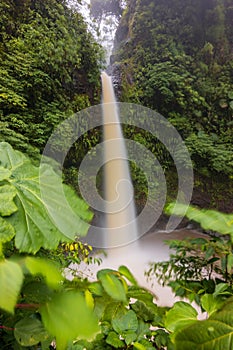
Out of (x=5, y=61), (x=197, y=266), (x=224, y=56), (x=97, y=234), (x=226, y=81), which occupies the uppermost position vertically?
(x=224, y=56)

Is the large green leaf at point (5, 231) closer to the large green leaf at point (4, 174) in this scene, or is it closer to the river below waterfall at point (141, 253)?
the large green leaf at point (4, 174)

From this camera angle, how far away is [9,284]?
0.14 metres

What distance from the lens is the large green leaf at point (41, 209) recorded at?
234 mm

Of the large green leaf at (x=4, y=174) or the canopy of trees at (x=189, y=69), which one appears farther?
the canopy of trees at (x=189, y=69)

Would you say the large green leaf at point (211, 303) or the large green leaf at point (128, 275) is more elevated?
the large green leaf at point (128, 275)

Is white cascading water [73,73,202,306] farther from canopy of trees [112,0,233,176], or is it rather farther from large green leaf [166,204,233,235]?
large green leaf [166,204,233,235]

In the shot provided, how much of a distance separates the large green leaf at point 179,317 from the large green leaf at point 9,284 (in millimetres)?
208

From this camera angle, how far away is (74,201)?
0.94ft

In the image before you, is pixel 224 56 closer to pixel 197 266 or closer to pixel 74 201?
pixel 197 266

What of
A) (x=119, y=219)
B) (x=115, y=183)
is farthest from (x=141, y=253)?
(x=115, y=183)

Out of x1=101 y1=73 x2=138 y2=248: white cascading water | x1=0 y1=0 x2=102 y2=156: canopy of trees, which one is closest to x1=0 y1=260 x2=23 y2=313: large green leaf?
x1=0 y1=0 x2=102 y2=156: canopy of trees

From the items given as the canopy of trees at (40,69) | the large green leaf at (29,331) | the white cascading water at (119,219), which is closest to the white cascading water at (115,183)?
the white cascading water at (119,219)

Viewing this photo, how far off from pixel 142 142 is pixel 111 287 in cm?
362

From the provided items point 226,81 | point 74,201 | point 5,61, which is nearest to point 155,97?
point 226,81
